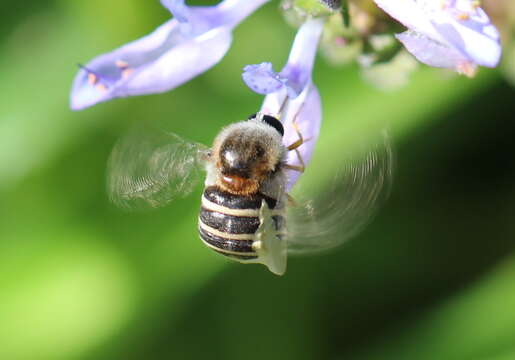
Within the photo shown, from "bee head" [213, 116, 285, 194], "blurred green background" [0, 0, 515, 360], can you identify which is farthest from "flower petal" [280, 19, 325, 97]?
"blurred green background" [0, 0, 515, 360]

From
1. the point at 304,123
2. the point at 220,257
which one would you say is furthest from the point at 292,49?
the point at 220,257

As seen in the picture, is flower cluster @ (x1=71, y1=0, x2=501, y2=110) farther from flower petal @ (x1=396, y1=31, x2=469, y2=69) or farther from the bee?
the bee

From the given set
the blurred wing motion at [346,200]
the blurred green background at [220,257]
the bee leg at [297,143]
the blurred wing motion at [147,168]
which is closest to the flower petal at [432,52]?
the blurred wing motion at [346,200]

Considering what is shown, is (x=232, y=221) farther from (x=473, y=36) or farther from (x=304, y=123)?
(x=473, y=36)

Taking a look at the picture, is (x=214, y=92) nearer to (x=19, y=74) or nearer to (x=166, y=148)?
(x=19, y=74)

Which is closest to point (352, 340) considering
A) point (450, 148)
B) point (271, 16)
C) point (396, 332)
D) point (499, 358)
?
point (396, 332)

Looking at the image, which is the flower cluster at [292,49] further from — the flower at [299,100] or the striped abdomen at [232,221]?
the striped abdomen at [232,221]
